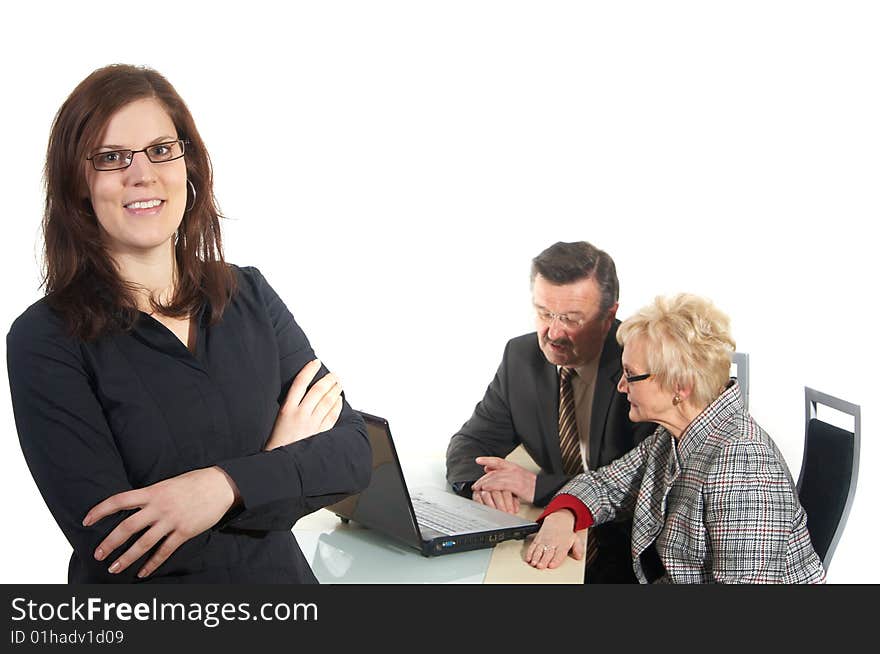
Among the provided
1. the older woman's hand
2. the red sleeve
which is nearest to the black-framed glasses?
the older woman's hand

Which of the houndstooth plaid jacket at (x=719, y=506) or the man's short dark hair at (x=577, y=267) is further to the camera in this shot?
the man's short dark hair at (x=577, y=267)

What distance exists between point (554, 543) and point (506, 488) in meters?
0.36

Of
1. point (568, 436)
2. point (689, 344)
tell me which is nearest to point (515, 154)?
point (568, 436)

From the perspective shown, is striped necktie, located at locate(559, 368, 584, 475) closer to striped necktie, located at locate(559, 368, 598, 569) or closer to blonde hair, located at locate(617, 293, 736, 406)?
striped necktie, located at locate(559, 368, 598, 569)

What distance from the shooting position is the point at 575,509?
2209mm

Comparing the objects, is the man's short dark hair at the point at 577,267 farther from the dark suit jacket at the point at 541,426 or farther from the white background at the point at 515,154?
the white background at the point at 515,154

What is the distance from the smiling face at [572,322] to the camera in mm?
2771

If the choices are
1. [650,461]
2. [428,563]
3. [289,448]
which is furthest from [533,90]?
[289,448]

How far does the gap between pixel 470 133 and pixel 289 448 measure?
335cm

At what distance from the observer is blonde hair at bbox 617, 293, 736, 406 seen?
221 cm

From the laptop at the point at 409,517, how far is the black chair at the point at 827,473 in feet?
2.61

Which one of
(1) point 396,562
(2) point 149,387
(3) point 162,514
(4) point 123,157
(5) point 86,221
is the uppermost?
(4) point 123,157

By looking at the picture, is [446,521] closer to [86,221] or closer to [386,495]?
[386,495]

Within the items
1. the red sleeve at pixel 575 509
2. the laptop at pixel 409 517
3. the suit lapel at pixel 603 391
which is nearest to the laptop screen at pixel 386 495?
the laptop at pixel 409 517
